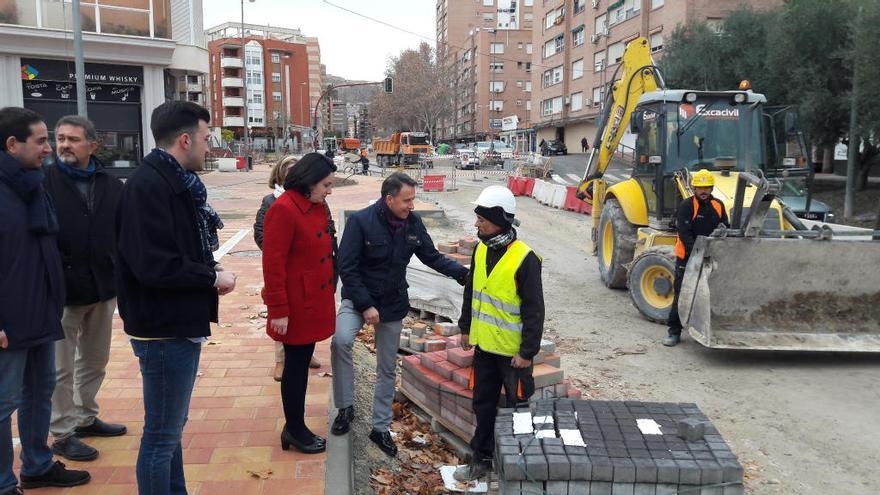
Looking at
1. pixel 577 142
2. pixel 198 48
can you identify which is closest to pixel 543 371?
pixel 198 48

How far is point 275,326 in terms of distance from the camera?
3828 millimetres

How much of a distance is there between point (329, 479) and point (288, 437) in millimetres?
478

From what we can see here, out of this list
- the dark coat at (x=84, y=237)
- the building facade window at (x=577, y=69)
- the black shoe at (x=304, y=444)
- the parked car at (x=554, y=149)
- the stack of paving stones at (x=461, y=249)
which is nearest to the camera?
the dark coat at (x=84, y=237)

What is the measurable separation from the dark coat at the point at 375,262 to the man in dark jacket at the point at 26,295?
162 centimetres

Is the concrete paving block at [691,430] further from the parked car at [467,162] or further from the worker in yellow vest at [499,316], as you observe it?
the parked car at [467,162]

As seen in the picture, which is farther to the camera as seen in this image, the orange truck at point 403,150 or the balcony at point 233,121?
the balcony at point 233,121

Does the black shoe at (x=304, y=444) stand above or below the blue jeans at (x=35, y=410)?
below

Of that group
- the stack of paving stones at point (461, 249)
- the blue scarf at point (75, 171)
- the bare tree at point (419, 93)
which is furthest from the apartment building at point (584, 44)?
the blue scarf at point (75, 171)

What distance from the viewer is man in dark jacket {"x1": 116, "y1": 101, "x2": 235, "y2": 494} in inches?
111

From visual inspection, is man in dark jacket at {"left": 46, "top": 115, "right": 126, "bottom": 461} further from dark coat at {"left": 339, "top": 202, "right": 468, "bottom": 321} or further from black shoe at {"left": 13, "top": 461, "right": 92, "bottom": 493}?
dark coat at {"left": 339, "top": 202, "right": 468, "bottom": 321}

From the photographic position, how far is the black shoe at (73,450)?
3.88 m

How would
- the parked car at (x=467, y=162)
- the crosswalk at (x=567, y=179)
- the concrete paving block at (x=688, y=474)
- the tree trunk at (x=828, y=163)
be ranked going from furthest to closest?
the parked car at (x=467, y=162) → the tree trunk at (x=828, y=163) → the crosswalk at (x=567, y=179) → the concrete paving block at (x=688, y=474)

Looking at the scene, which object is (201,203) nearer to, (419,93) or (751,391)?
(751,391)

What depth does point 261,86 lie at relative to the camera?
99.4m
